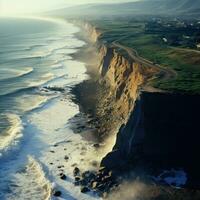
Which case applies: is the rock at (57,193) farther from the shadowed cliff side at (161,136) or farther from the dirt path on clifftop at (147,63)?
the dirt path on clifftop at (147,63)

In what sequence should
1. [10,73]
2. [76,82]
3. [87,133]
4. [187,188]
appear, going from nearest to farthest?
[187,188]
[87,133]
[76,82]
[10,73]

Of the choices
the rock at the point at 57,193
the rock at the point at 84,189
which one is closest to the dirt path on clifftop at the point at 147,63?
the rock at the point at 84,189

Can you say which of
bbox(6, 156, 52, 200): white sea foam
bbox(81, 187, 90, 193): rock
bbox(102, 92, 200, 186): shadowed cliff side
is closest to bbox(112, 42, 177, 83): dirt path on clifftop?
bbox(102, 92, 200, 186): shadowed cliff side

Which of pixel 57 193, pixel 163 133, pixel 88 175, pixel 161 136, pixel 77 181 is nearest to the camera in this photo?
pixel 57 193

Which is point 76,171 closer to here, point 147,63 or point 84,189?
point 84,189

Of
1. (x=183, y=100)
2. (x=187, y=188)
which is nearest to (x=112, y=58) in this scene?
(x=183, y=100)

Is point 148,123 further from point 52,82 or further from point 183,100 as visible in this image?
point 52,82

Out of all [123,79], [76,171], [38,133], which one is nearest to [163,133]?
[76,171]

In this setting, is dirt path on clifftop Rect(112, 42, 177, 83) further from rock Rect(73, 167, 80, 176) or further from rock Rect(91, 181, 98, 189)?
rock Rect(91, 181, 98, 189)
